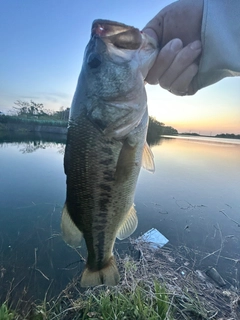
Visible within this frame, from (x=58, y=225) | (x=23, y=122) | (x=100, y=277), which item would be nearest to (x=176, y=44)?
(x=100, y=277)

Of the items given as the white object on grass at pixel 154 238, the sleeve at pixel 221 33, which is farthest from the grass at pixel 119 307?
the sleeve at pixel 221 33

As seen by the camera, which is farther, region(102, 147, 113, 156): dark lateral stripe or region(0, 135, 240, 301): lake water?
region(0, 135, 240, 301): lake water

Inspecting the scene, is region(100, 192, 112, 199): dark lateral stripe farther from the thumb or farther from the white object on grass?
the white object on grass

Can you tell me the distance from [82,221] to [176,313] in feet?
9.47

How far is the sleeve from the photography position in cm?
167

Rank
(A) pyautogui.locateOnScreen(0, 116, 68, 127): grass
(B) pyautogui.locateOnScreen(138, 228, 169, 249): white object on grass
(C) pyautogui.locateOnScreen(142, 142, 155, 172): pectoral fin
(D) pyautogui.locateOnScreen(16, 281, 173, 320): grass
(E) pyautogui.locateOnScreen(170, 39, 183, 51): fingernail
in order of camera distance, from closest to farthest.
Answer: (E) pyautogui.locateOnScreen(170, 39, 183, 51): fingernail < (C) pyautogui.locateOnScreen(142, 142, 155, 172): pectoral fin < (D) pyautogui.locateOnScreen(16, 281, 173, 320): grass < (B) pyautogui.locateOnScreen(138, 228, 169, 249): white object on grass < (A) pyautogui.locateOnScreen(0, 116, 68, 127): grass

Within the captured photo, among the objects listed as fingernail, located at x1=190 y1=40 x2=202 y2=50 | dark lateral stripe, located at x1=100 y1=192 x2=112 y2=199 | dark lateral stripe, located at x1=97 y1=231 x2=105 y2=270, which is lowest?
dark lateral stripe, located at x1=97 y1=231 x2=105 y2=270

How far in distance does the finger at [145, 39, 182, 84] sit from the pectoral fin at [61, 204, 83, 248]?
1.41 metres

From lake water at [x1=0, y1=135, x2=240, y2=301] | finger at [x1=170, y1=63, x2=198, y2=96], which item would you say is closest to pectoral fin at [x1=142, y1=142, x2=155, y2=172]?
finger at [x1=170, y1=63, x2=198, y2=96]

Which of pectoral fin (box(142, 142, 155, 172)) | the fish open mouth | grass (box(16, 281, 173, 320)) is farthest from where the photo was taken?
grass (box(16, 281, 173, 320))

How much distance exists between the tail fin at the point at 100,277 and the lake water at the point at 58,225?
131 inches

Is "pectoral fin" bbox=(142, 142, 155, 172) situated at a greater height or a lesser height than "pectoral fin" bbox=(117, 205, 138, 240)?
greater

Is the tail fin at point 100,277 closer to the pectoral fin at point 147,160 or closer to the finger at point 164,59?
the pectoral fin at point 147,160

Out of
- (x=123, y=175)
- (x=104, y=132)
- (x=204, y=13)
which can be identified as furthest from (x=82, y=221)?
(x=204, y=13)
